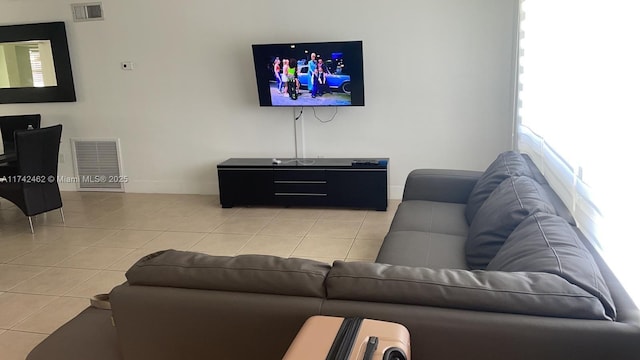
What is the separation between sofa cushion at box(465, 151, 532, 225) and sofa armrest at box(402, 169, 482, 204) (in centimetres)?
35

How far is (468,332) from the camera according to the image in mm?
1396

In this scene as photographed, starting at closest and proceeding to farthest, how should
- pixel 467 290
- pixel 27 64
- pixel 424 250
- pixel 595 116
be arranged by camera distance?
pixel 467 290
pixel 595 116
pixel 424 250
pixel 27 64

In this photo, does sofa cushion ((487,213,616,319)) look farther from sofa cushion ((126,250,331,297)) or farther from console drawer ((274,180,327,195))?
console drawer ((274,180,327,195))

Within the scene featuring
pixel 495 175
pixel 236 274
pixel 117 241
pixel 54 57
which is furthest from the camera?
pixel 54 57

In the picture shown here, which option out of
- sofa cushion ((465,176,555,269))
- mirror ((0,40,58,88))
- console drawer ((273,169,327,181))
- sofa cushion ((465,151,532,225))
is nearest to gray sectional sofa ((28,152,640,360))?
sofa cushion ((465,176,555,269))

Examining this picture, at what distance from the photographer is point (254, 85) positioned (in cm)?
573

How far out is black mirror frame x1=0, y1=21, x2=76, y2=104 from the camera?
6113 millimetres

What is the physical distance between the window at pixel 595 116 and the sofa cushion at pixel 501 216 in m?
0.19

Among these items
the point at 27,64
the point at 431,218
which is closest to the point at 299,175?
the point at 431,218

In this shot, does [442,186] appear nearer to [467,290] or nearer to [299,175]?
[299,175]

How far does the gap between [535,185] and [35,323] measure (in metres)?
3.03

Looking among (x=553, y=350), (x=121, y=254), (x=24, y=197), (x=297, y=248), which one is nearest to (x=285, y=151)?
(x=297, y=248)

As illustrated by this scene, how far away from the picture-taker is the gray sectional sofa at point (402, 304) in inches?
53.9

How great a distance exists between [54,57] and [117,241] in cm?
289
